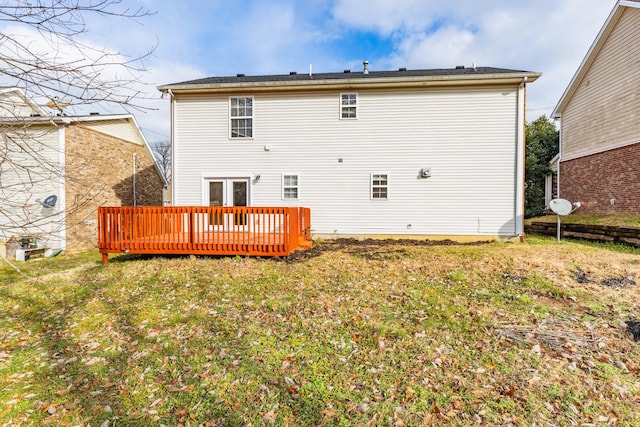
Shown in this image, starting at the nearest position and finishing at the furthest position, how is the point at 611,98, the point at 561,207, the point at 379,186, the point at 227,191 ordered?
the point at 561,207 < the point at 379,186 < the point at 227,191 < the point at 611,98

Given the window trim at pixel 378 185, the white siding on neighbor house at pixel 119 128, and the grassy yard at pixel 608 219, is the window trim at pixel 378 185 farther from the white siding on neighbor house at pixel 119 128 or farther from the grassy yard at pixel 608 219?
the white siding on neighbor house at pixel 119 128

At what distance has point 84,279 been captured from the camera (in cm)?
638

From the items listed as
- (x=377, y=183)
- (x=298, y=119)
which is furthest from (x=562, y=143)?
(x=298, y=119)

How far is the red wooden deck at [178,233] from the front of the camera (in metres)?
7.10

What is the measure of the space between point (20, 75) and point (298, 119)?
26.4ft

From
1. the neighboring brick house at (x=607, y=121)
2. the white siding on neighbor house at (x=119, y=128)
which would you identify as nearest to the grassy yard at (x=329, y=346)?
the neighboring brick house at (x=607, y=121)

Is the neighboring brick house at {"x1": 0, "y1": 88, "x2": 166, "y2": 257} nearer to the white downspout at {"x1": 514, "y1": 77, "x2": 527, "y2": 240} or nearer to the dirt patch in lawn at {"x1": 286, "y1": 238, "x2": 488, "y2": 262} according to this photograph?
the dirt patch in lawn at {"x1": 286, "y1": 238, "x2": 488, "y2": 262}

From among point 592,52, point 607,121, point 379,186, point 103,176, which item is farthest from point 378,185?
point 103,176

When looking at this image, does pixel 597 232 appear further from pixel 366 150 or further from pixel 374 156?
pixel 366 150

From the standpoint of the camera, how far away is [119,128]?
13.2 meters

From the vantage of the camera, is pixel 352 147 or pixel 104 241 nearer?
pixel 104 241

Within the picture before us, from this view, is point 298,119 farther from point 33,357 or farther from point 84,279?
point 33,357

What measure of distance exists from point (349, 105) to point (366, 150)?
157 cm

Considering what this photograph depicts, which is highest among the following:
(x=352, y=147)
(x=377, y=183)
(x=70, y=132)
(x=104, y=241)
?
(x=70, y=132)
